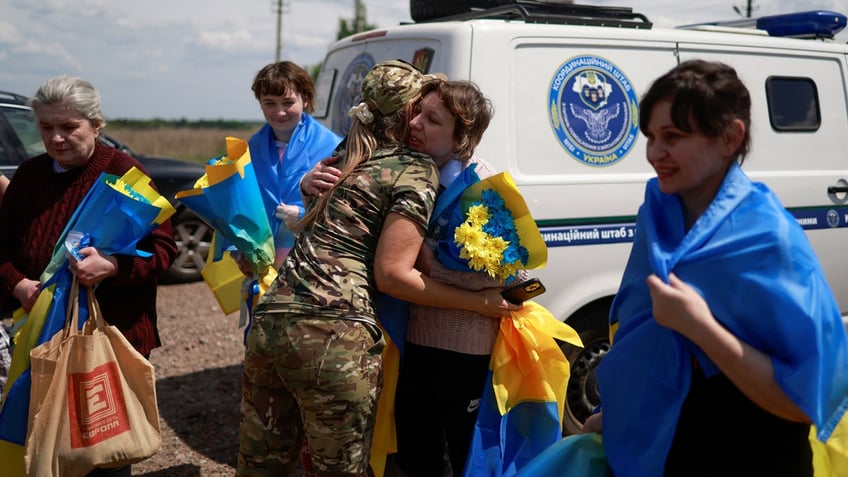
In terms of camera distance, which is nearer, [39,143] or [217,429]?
[217,429]

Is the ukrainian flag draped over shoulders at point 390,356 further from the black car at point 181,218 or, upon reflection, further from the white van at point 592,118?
the black car at point 181,218

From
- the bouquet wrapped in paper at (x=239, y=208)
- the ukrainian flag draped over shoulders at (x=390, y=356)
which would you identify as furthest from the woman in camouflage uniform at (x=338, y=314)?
the bouquet wrapped in paper at (x=239, y=208)

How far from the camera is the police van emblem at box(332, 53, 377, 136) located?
4492 millimetres

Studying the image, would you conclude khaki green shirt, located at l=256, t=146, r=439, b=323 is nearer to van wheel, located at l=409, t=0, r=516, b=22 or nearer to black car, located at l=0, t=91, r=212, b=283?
van wheel, located at l=409, t=0, r=516, b=22

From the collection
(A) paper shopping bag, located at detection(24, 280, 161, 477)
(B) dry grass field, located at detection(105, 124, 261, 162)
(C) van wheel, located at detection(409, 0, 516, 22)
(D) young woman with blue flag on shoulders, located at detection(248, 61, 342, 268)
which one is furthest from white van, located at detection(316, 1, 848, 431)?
(B) dry grass field, located at detection(105, 124, 261, 162)

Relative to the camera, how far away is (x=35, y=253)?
10.5ft

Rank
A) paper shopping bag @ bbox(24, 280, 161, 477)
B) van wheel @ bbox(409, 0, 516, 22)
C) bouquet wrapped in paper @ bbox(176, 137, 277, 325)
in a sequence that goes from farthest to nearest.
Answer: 1. van wheel @ bbox(409, 0, 516, 22)
2. bouquet wrapped in paper @ bbox(176, 137, 277, 325)
3. paper shopping bag @ bbox(24, 280, 161, 477)

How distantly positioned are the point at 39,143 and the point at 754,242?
6700 millimetres

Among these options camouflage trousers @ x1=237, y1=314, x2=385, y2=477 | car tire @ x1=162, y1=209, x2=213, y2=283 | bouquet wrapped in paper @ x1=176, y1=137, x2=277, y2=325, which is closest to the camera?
camouflage trousers @ x1=237, y1=314, x2=385, y2=477

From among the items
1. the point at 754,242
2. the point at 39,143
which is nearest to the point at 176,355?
the point at 39,143

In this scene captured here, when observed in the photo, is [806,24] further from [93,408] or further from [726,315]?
[93,408]

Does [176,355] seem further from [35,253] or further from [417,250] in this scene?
[417,250]

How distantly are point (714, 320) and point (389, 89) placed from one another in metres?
1.33

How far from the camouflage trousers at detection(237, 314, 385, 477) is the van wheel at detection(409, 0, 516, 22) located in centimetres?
284
